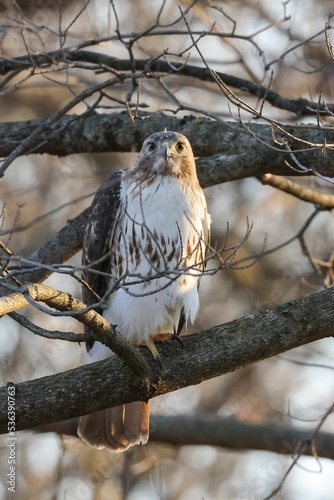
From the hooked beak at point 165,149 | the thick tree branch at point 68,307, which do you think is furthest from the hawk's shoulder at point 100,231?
the thick tree branch at point 68,307

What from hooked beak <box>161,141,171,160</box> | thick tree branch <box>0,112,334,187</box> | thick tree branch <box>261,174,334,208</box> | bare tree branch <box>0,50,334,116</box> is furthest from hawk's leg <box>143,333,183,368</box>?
bare tree branch <box>0,50,334,116</box>

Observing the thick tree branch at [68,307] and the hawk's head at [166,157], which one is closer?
the thick tree branch at [68,307]

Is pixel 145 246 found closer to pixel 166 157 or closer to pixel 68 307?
pixel 166 157

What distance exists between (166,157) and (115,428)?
5.74 feet

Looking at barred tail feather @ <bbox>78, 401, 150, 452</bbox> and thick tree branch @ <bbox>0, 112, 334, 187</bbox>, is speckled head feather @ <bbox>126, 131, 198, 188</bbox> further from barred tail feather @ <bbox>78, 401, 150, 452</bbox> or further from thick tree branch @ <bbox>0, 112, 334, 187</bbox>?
barred tail feather @ <bbox>78, 401, 150, 452</bbox>

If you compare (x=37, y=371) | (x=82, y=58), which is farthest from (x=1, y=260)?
(x=37, y=371)

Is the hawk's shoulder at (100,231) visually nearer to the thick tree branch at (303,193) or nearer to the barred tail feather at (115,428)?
the barred tail feather at (115,428)

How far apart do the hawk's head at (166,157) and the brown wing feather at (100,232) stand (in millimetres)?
230

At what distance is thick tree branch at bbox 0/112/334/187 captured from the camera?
6348 millimetres

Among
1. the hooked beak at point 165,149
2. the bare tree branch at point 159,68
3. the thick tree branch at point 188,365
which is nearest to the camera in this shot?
the thick tree branch at point 188,365

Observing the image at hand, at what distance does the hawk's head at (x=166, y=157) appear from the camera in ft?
20.2

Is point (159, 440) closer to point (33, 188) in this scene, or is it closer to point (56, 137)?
point (56, 137)

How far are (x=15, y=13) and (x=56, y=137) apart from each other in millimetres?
1093

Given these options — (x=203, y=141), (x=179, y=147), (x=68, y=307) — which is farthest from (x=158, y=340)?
(x=68, y=307)
